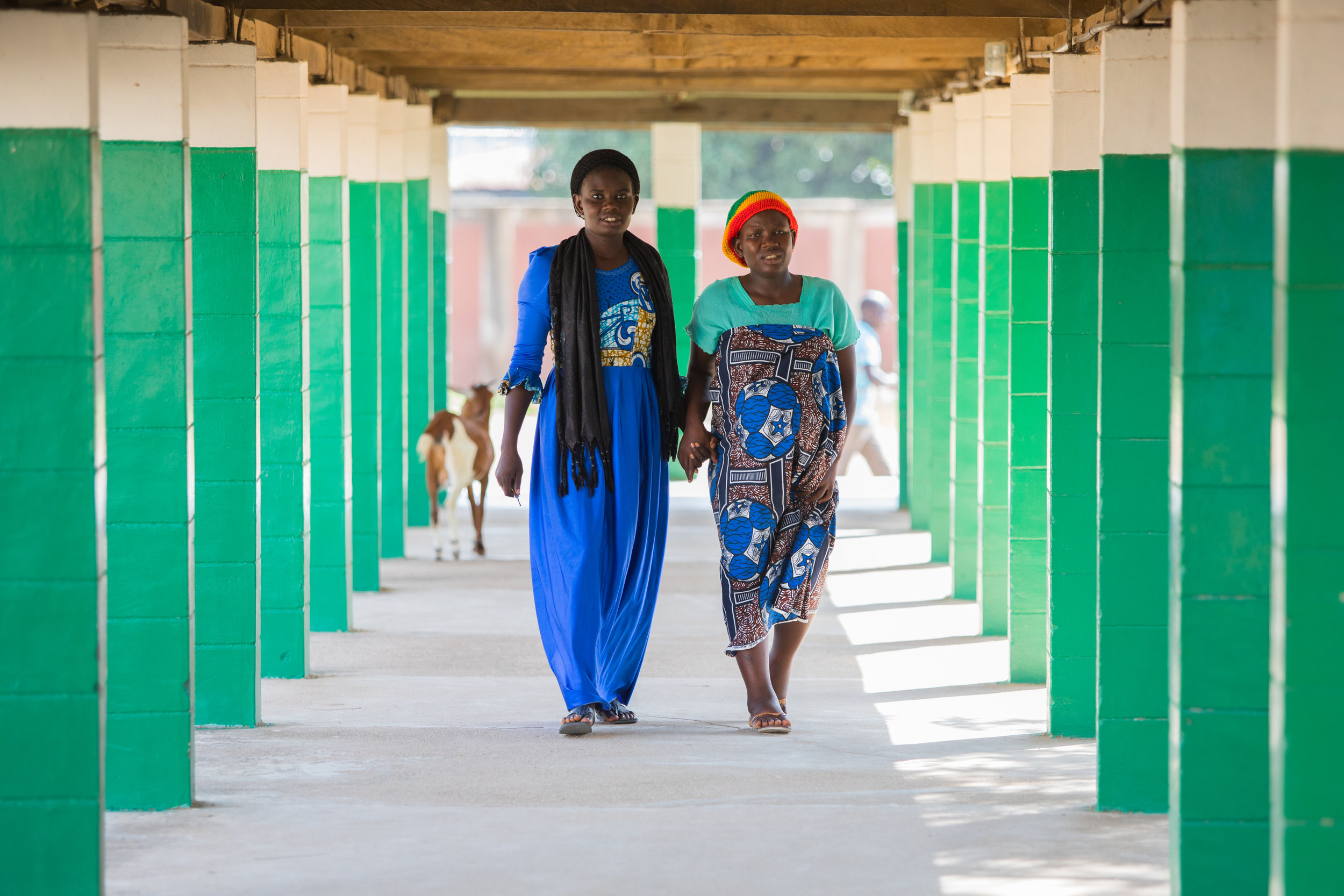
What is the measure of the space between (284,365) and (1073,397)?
342 centimetres

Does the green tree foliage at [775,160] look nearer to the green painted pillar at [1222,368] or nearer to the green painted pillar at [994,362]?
the green painted pillar at [994,362]

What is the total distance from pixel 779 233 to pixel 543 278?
0.88 meters

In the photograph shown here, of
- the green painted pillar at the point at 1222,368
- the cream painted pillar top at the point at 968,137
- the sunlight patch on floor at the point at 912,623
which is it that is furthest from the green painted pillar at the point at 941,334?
the green painted pillar at the point at 1222,368

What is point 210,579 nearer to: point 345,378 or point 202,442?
point 202,442

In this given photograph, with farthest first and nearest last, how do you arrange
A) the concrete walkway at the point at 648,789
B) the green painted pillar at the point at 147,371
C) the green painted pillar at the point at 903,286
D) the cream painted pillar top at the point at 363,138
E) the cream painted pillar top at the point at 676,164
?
the cream painted pillar top at the point at 676,164
the green painted pillar at the point at 903,286
the cream painted pillar top at the point at 363,138
the green painted pillar at the point at 147,371
the concrete walkway at the point at 648,789

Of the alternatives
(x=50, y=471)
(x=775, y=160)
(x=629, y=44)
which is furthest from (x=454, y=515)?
(x=775, y=160)

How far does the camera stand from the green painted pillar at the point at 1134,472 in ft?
16.5

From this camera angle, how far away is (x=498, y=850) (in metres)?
4.52

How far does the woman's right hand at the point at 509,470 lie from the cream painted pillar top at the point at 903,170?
8.40m

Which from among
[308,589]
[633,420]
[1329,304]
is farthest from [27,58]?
[308,589]

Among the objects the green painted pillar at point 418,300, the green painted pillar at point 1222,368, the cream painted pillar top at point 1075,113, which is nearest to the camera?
the green painted pillar at point 1222,368

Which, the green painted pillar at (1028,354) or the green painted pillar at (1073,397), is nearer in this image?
the green painted pillar at (1073,397)

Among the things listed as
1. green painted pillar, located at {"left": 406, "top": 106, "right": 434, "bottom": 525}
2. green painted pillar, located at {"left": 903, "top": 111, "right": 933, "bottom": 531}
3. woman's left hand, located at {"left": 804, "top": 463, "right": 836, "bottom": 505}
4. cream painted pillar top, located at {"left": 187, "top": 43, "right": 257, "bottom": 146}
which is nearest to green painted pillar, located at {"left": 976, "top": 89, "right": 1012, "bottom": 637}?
woman's left hand, located at {"left": 804, "top": 463, "right": 836, "bottom": 505}

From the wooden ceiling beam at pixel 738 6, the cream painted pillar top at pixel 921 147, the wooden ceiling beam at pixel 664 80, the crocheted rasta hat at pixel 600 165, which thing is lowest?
the crocheted rasta hat at pixel 600 165
